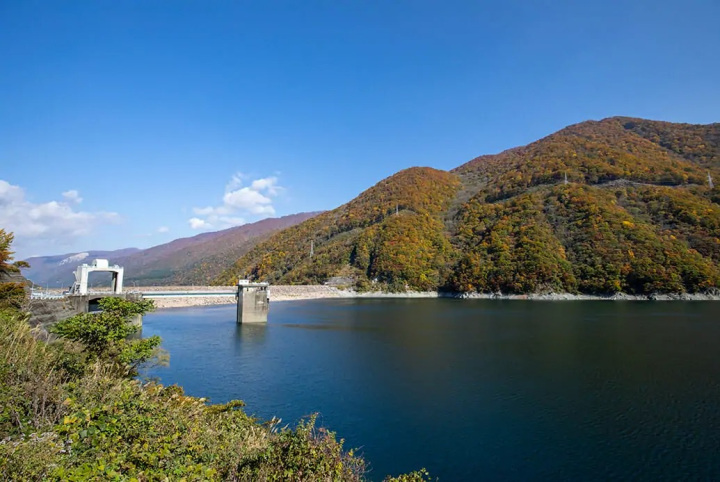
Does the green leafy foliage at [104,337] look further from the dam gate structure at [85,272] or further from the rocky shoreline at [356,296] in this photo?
the rocky shoreline at [356,296]

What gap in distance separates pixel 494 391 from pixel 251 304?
121 ft

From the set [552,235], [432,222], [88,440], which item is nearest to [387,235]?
[432,222]

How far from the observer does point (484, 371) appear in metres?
24.2

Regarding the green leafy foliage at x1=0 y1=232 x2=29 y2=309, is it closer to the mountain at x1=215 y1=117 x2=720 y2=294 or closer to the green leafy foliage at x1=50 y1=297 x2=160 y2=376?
the green leafy foliage at x1=50 y1=297 x2=160 y2=376

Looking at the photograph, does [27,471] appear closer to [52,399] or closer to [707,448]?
[52,399]

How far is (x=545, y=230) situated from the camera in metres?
95.6

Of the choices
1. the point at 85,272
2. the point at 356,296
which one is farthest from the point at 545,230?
the point at 85,272

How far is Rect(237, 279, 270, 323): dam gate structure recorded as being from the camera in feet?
162

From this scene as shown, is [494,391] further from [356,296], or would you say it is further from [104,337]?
[356,296]

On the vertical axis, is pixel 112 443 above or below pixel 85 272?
below

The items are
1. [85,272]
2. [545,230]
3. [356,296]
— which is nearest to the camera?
[85,272]

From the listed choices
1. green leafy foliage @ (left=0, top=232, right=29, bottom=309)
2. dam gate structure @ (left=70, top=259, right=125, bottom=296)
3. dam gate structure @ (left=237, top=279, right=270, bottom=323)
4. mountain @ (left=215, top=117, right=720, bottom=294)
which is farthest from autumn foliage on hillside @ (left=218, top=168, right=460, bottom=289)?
green leafy foliage @ (left=0, top=232, right=29, bottom=309)

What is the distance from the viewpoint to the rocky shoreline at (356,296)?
6962 cm

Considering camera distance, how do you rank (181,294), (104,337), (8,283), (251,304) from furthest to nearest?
(181,294) → (251,304) → (8,283) → (104,337)
